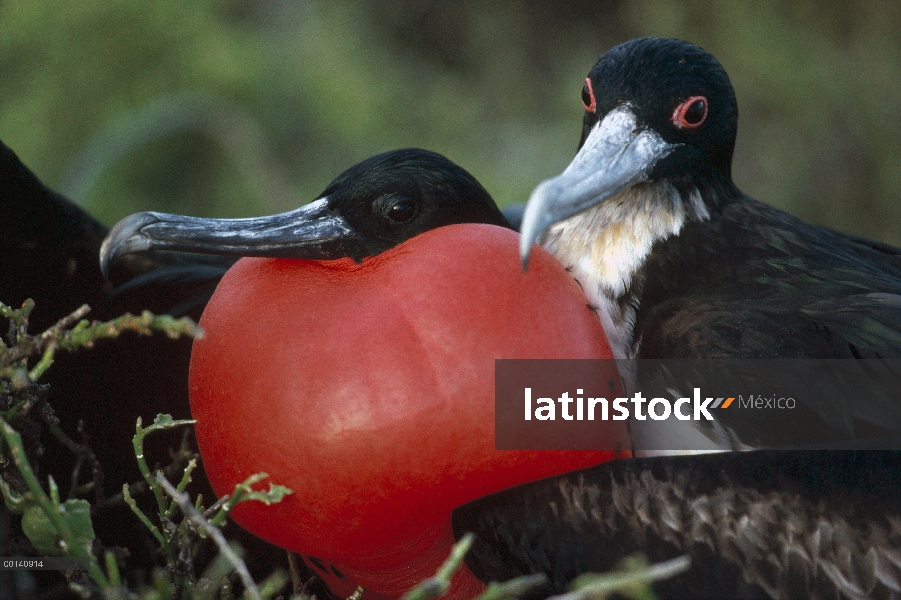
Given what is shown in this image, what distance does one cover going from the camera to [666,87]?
56.5 inches

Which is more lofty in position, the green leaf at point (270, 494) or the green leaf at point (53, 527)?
the green leaf at point (270, 494)

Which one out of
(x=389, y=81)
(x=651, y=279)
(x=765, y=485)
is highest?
(x=389, y=81)

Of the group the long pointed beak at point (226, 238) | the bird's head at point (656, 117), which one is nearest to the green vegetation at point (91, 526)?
the long pointed beak at point (226, 238)

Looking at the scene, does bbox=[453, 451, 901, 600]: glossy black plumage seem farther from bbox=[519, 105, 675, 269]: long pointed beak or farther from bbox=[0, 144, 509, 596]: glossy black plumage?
bbox=[0, 144, 509, 596]: glossy black plumage

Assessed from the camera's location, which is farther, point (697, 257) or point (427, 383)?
point (697, 257)

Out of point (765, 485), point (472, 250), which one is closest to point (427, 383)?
point (472, 250)

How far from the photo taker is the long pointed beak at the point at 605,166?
1.26 m

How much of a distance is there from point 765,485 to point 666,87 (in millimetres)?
590

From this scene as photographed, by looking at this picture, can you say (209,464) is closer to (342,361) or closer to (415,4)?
(342,361)

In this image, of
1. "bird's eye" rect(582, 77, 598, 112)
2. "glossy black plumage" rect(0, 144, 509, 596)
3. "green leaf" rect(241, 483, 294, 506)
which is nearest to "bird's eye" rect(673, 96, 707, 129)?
"bird's eye" rect(582, 77, 598, 112)

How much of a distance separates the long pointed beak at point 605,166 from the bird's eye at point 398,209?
166 millimetres

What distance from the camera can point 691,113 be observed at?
4.76 feet

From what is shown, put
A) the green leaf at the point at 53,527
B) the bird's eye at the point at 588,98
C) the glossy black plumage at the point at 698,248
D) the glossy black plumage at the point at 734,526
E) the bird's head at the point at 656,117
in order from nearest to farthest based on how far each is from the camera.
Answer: the green leaf at the point at 53,527, the glossy black plumage at the point at 734,526, the glossy black plumage at the point at 698,248, the bird's head at the point at 656,117, the bird's eye at the point at 588,98

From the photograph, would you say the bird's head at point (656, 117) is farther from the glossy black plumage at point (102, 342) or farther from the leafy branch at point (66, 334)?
the leafy branch at point (66, 334)
